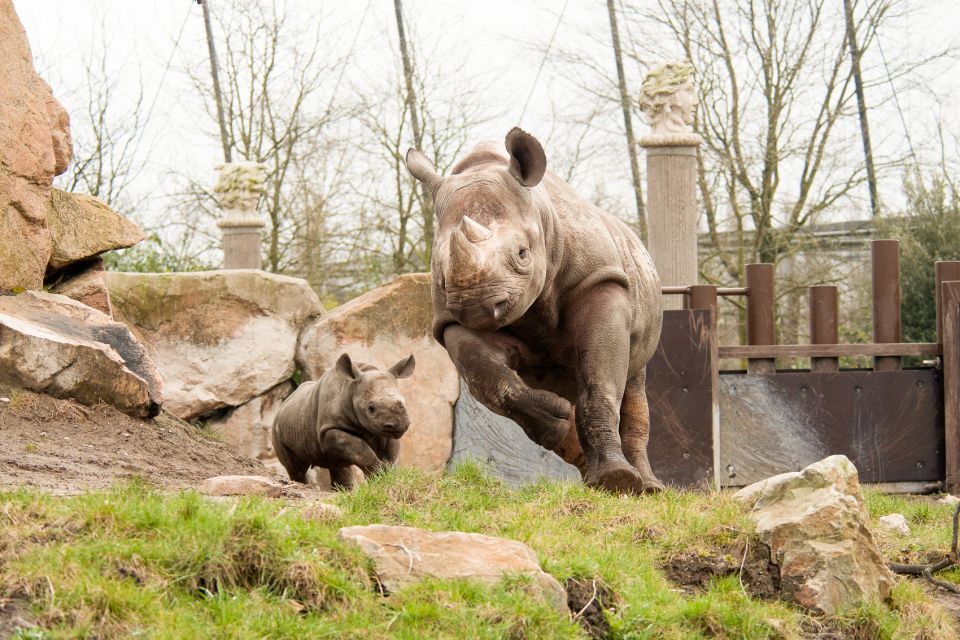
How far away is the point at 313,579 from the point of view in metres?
3.98

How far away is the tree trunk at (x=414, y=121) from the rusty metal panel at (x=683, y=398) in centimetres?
759

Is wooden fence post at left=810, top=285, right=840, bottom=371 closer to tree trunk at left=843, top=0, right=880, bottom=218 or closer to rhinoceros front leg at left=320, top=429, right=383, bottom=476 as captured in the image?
rhinoceros front leg at left=320, top=429, right=383, bottom=476

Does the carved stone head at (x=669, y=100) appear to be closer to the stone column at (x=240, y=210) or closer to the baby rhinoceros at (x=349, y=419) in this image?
the baby rhinoceros at (x=349, y=419)

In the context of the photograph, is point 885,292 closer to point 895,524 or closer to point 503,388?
point 895,524

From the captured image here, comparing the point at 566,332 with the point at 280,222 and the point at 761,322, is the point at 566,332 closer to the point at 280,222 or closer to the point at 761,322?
the point at 761,322

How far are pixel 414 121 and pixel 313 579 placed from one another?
15.1 meters

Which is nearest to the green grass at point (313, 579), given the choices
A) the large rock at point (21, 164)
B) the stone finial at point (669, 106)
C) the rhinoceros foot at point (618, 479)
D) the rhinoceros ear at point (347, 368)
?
the rhinoceros foot at point (618, 479)

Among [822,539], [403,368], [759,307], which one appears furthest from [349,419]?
[822,539]

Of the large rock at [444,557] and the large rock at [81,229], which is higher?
the large rock at [81,229]

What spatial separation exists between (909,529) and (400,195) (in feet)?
41.3

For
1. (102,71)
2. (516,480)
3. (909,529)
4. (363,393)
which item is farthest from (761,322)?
(102,71)

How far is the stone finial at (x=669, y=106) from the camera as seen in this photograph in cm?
1241

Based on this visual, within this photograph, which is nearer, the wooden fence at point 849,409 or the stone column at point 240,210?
the wooden fence at point 849,409

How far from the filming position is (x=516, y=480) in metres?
10.8
